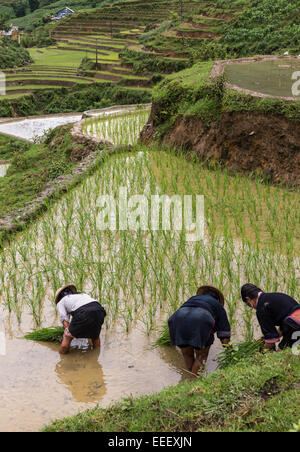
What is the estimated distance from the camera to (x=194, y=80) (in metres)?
9.84

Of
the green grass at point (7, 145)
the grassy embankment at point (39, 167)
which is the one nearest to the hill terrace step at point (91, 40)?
the green grass at point (7, 145)

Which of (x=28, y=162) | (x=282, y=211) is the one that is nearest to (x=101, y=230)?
(x=282, y=211)

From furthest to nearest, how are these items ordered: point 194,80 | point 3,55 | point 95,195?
point 3,55
point 194,80
point 95,195

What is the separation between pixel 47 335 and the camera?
425cm

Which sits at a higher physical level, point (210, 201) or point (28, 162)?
point (210, 201)

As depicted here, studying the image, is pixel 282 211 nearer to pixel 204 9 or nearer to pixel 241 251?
pixel 241 251

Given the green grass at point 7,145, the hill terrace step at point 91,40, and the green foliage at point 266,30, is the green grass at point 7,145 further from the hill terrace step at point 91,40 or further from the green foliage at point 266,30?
the hill terrace step at point 91,40

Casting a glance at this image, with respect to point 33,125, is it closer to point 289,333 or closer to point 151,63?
point 151,63

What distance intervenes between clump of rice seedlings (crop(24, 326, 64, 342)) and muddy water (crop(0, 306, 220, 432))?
51mm

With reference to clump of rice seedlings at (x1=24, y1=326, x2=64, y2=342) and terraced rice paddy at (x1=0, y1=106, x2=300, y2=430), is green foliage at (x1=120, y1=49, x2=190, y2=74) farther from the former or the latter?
clump of rice seedlings at (x1=24, y1=326, x2=64, y2=342)

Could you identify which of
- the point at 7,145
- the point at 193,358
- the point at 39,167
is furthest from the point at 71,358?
the point at 7,145

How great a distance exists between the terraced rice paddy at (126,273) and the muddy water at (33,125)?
11508mm

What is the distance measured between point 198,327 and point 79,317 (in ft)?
3.18
